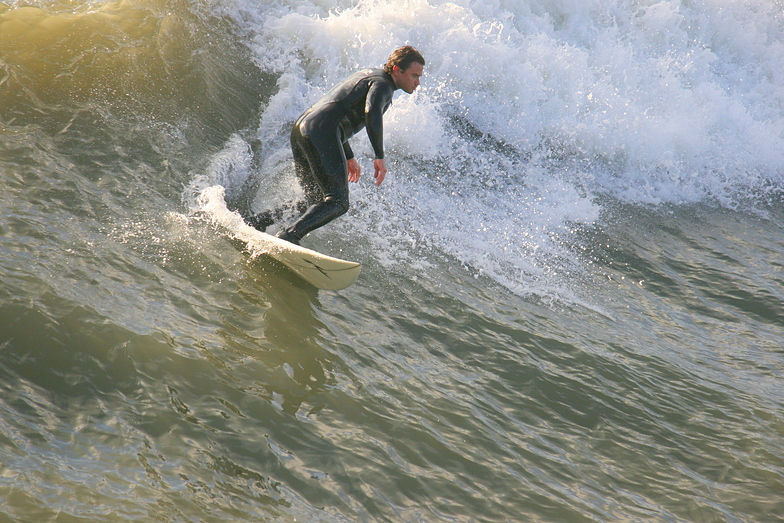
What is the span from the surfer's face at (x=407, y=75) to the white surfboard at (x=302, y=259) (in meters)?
1.66

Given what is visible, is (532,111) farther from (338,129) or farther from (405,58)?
(338,129)

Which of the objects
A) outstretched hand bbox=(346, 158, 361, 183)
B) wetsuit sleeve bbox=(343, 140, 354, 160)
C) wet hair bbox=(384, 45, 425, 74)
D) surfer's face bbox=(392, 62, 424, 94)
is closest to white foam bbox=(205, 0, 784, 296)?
outstretched hand bbox=(346, 158, 361, 183)

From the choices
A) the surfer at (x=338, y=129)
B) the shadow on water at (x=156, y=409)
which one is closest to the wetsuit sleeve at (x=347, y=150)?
the surfer at (x=338, y=129)

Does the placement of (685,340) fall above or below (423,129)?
below

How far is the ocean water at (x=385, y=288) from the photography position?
10.3 ft

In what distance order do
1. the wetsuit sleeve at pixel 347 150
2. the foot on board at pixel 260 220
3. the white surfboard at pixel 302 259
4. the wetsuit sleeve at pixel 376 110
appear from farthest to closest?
the foot on board at pixel 260 220, the wetsuit sleeve at pixel 347 150, the wetsuit sleeve at pixel 376 110, the white surfboard at pixel 302 259

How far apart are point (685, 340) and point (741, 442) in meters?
1.53

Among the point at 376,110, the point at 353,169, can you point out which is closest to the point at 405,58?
the point at 376,110

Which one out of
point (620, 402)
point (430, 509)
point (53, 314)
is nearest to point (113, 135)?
point (53, 314)

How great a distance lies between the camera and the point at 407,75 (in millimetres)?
5039

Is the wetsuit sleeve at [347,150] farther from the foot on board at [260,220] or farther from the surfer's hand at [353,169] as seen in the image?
the foot on board at [260,220]

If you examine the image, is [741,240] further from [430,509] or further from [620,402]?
[430,509]

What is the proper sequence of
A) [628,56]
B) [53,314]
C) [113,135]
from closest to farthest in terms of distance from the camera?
[53,314] → [113,135] → [628,56]

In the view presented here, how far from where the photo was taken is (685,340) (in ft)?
18.5
